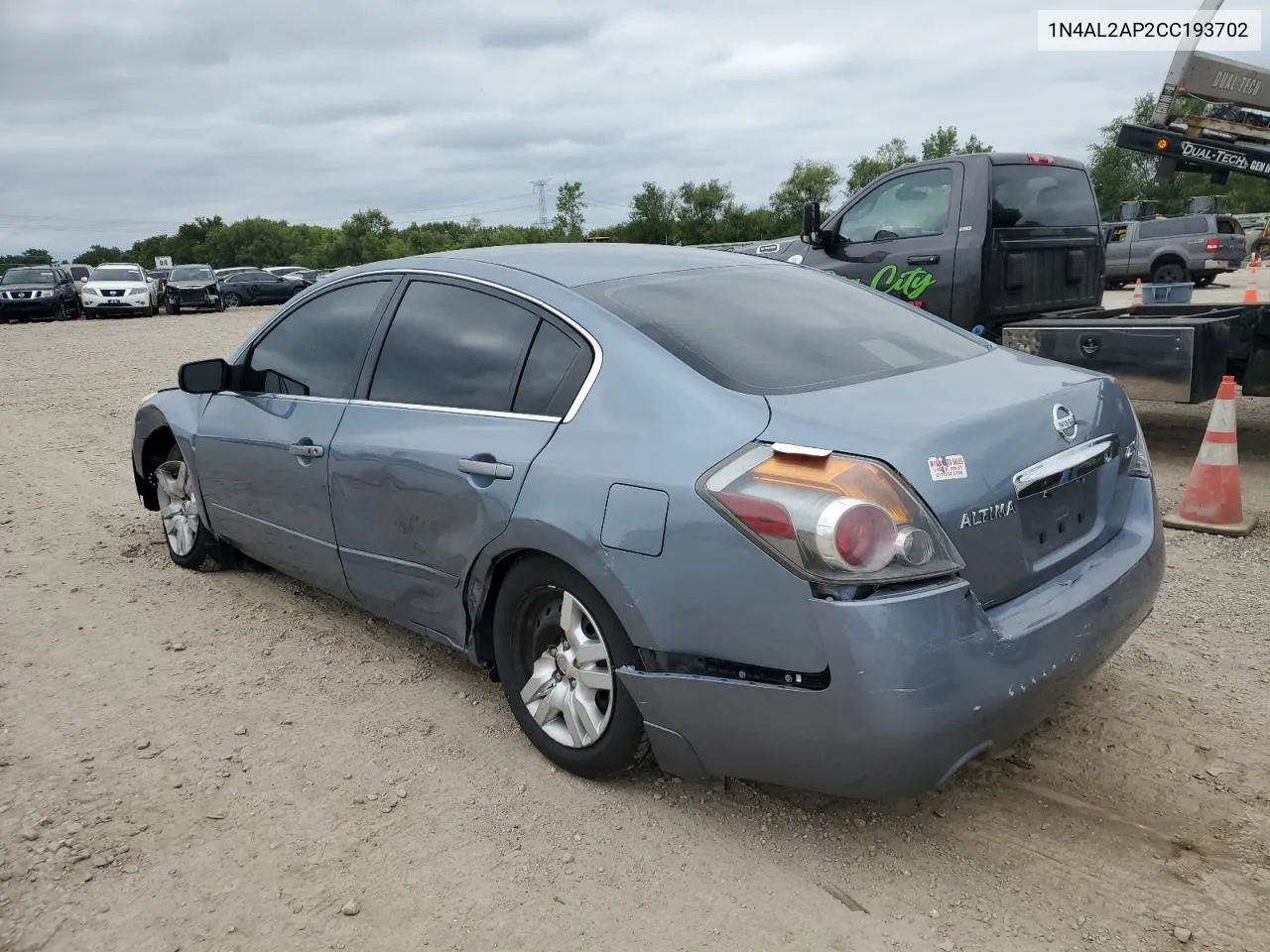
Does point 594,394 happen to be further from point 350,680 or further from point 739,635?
point 350,680

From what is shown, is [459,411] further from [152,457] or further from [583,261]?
[152,457]

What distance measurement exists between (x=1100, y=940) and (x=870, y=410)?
52.8 inches

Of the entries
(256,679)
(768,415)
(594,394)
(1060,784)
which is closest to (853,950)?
(1060,784)

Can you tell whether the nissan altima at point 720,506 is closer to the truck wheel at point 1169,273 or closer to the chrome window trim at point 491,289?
the chrome window trim at point 491,289

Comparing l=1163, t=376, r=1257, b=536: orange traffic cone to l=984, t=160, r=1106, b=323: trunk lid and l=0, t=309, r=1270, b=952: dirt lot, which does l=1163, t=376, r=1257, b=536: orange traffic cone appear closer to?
l=0, t=309, r=1270, b=952: dirt lot

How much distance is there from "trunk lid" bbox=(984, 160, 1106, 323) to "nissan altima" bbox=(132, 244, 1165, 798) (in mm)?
3976

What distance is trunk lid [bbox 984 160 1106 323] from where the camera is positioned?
727 cm

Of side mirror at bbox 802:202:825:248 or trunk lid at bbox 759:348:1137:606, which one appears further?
side mirror at bbox 802:202:825:248

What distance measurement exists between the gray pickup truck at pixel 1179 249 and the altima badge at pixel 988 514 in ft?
78.3

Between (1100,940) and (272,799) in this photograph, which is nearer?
(1100,940)

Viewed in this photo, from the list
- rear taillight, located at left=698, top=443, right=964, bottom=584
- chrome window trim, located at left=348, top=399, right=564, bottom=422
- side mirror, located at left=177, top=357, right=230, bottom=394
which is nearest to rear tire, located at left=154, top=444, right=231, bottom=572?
side mirror, located at left=177, top=357, right=230, bottom=394

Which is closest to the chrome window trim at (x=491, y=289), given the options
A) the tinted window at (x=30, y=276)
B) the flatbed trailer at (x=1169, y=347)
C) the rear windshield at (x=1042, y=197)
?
the flatbed trailer at (x=1169, y=347)

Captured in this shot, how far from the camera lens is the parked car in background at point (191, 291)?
98.4ft

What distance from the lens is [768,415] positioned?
101 inches
